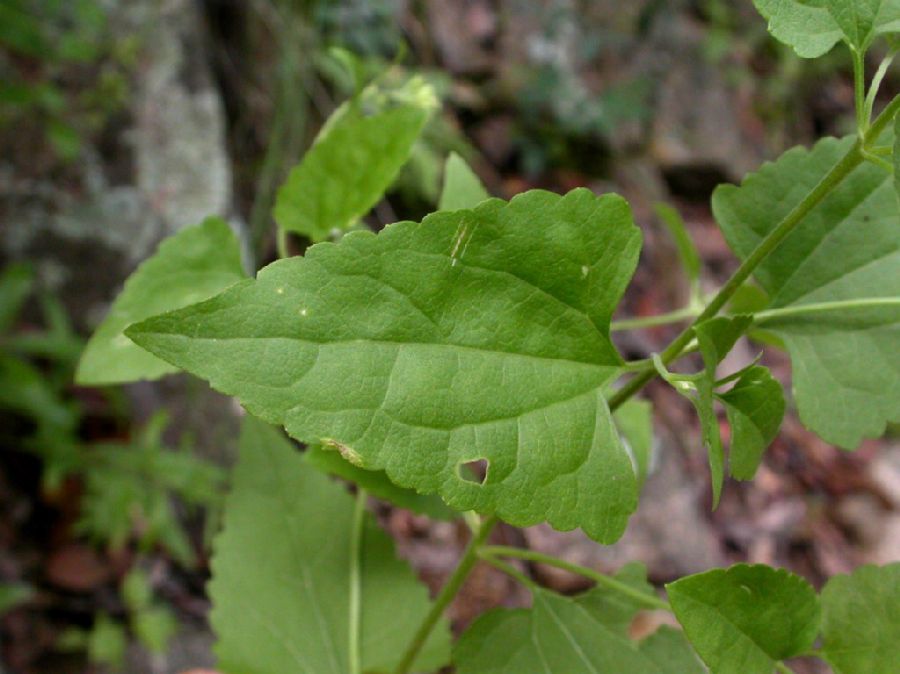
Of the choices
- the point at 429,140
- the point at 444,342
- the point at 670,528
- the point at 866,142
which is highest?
the point at 866,142

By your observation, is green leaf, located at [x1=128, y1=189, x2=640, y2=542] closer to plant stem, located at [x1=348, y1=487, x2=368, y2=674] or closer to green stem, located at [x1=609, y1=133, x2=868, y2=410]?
green stem, located at [x1=609, y1=133, x2=868, y2=410]

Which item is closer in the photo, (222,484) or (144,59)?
(222,484)

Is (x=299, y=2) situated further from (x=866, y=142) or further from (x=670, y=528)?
(x=866, y=142)

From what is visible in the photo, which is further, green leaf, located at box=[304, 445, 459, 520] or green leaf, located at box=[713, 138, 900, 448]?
green leaf, located at box=[304, 445, 459, 520]

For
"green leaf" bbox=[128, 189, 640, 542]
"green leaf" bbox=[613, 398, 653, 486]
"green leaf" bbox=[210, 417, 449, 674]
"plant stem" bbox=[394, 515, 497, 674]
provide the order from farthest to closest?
"green leaf" bbox=[613, 398, 653, 486] → "green leaf" bbox=[210, 417, 449, 674] → "plant stem" bbox=[394, 515, 497, 674] → "green leaf" bbox=[128, 189, 640, 542]

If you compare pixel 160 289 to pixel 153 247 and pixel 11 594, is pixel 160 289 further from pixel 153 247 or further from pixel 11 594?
pixel 153 247

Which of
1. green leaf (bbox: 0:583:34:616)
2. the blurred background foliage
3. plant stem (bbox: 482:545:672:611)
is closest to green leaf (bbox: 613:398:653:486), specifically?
plant stem (bbox: 482:545:672:611)

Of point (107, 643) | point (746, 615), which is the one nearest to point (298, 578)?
point (746, 615)

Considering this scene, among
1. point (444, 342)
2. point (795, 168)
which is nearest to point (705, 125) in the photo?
point (795, 168)
